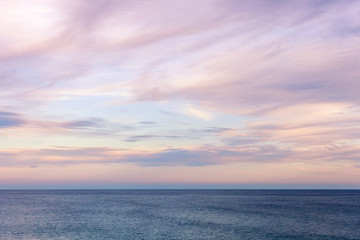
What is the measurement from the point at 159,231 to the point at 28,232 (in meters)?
→ 24.1

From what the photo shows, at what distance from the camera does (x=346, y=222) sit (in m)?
81.5

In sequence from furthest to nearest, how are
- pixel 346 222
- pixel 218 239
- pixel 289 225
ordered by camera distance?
pixel 346 222
pixel 289 225
pixel 218 239

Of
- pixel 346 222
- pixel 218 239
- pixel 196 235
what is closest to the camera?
pixel 218 239

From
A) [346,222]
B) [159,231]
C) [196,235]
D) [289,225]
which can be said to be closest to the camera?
[196,235]

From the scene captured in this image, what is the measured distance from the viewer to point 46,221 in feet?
274

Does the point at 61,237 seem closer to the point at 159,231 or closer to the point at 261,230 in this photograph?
the point at 159,231

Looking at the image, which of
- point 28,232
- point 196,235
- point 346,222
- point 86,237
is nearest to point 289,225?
point 346,222

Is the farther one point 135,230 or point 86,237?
point 135,230

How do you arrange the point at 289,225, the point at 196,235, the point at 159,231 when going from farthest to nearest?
the point at 289,225 < the point at 159,231 < the point at 196,235

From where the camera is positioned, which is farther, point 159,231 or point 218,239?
point 159,231

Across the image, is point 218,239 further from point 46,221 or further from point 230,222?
point 46,221

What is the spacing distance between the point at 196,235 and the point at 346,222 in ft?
134

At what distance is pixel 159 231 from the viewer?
65.9m

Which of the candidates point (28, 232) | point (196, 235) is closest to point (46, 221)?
point (28, 232)
